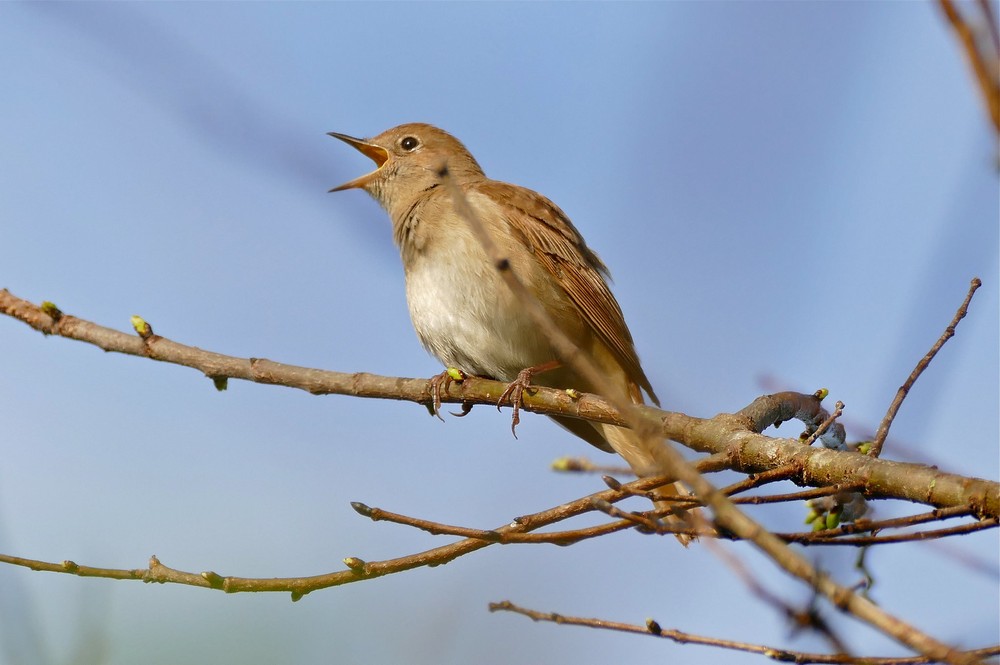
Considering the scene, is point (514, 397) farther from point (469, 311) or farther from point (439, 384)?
point (469, 311)

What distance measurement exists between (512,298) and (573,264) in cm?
73

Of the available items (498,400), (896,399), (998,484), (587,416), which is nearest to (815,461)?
(896,399)

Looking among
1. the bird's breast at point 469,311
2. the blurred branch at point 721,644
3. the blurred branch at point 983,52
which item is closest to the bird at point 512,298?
the bird's breast at point 469,311

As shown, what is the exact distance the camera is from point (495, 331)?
6.00 metres

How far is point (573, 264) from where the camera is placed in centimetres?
644

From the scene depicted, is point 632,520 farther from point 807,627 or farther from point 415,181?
point 415,181

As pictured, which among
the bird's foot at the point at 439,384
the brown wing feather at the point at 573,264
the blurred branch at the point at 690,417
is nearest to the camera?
the blurred branch at the point at 690,417

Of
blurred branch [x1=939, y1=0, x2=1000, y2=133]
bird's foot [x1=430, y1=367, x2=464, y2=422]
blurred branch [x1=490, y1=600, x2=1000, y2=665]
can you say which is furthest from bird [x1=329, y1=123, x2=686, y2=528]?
blurred branch [x1=939, y1=0, x2=1000, y2=133]

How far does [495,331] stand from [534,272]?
0.48m

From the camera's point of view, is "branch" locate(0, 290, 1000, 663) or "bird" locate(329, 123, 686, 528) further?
"bird" locate(329, 123, 686, 528)

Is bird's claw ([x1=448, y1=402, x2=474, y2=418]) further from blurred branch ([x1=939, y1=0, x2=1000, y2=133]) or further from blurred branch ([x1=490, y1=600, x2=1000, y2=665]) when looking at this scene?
blurred branch ([x1=939, y1=0, x2=1000, y2=133])

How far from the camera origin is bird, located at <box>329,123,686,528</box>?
235 inches

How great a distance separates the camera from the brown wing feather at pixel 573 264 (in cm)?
616

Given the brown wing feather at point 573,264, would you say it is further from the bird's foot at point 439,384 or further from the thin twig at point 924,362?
the thin twig at point 924,362
